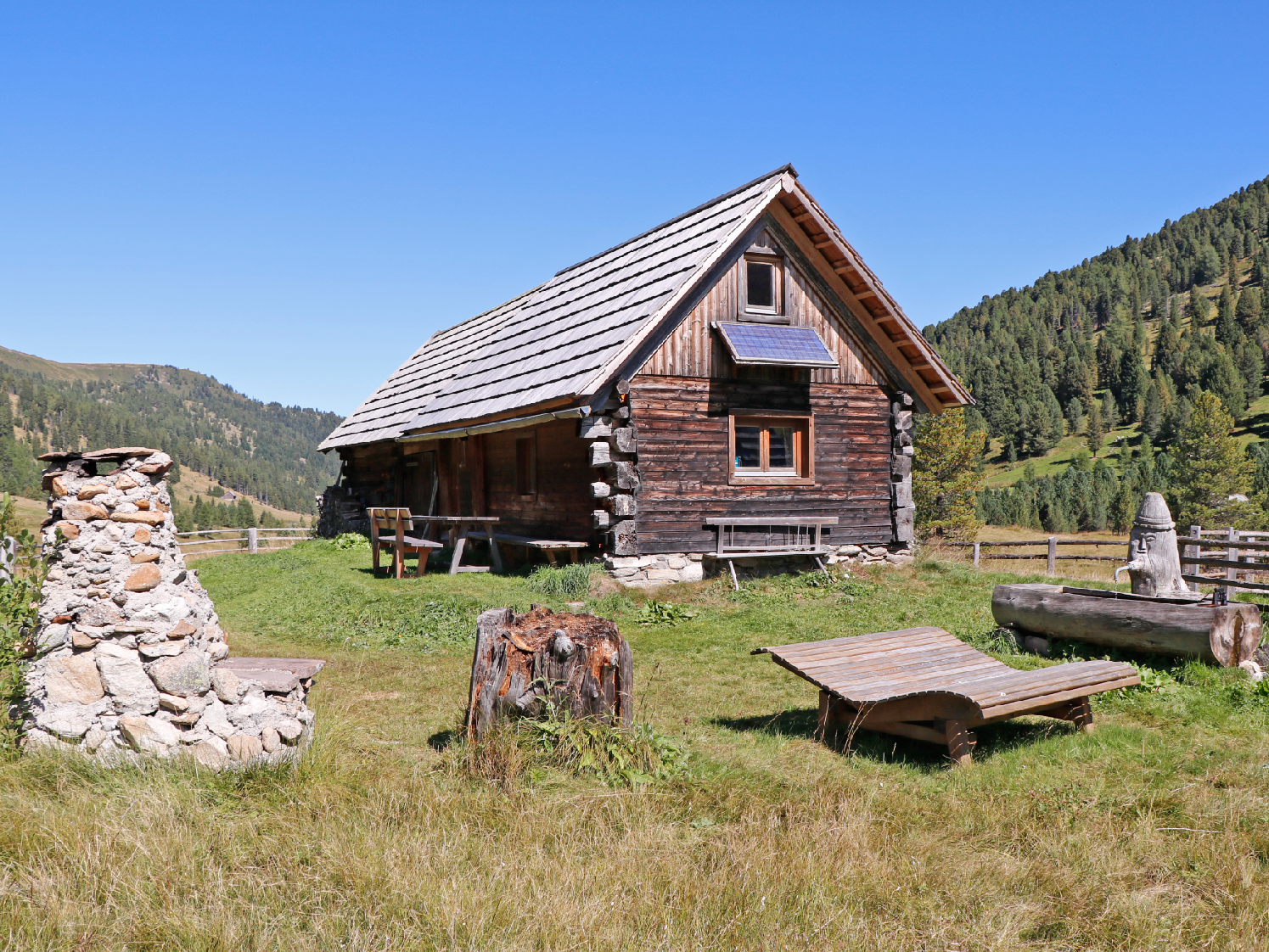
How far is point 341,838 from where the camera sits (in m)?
4.16

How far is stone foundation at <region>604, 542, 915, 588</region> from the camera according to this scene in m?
14.6

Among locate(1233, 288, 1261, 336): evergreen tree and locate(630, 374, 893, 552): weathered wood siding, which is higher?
locate(1233, 288, 1261, 336): evergreen tree

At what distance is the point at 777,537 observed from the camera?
52.0 feet

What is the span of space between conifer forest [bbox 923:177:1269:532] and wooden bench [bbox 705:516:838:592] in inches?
2561

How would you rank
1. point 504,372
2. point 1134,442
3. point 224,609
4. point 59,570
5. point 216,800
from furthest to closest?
point 1134,442 → point 504,372 → point 224,609 → point 59,570 → point 216,800

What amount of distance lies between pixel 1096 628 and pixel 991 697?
152 inches

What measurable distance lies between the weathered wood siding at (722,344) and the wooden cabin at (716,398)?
0.10 feet

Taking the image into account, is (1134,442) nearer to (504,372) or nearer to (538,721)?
(504,372)

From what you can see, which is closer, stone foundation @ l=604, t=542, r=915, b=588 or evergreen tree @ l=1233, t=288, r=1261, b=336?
stone foundation @ l=604, t=542, r=915, b=588

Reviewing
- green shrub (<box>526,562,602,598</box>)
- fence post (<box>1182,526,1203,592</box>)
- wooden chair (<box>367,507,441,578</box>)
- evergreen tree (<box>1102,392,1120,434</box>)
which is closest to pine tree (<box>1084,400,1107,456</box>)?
evergreen tree (<box>1102,392,1120,434</box>)

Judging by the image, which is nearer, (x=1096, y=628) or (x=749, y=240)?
(x=1096, y=628)

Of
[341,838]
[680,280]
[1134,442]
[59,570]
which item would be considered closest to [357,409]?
[680,280]

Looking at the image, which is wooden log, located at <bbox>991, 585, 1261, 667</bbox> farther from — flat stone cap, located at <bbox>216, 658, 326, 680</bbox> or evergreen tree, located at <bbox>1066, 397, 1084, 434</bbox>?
evergreen tree, located at <bbox>1066, 397, 1084, 434</bbox>

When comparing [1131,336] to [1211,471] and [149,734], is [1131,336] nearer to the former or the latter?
[1211,471]
